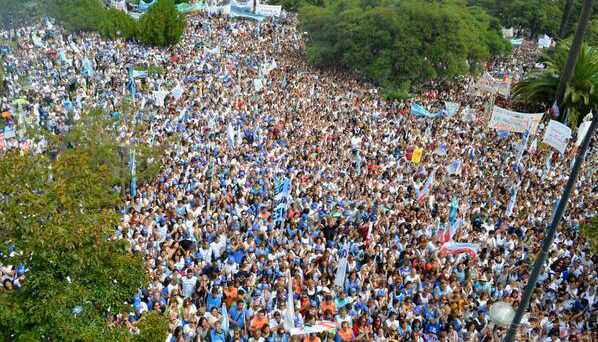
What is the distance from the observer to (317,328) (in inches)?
368

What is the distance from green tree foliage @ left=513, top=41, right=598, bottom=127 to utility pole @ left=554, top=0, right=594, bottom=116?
0.29 m

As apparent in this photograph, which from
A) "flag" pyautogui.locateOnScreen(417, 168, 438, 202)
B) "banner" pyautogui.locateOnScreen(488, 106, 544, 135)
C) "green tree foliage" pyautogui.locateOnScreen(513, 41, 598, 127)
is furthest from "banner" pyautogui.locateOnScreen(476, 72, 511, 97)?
"flag" pyautogui.locateOnScreen(417, 168, 438, 202)

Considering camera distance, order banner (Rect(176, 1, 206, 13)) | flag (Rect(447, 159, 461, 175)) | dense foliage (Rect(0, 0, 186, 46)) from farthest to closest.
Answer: banner (Rect(176, 1, 206, 13))
dense foliage (Rect(0, 0, 186, 46))
flag (Rect(447, 159, 461, 175))

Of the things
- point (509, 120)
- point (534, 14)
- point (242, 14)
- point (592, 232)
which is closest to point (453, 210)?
point (592, 232)

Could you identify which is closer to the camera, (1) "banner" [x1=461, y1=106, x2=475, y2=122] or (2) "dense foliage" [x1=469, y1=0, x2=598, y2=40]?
(1) "banner" [x1=461, y1=106, x2=475, y2=122]

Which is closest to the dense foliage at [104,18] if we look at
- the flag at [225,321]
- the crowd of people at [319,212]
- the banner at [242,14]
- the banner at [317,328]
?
the crowd of people at [319,212]

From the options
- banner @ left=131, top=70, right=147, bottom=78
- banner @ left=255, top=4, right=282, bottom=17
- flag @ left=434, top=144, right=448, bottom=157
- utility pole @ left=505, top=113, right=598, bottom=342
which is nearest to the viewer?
utility pole @ left=505, top=113, right=598, bottom=342

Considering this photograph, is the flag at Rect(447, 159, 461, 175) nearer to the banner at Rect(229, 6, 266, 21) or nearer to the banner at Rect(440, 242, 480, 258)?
the banner at Rect(440, 242, 480, 258)

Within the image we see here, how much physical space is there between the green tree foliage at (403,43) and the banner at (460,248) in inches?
799

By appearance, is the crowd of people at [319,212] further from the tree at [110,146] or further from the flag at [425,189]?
the tree at [110,146]

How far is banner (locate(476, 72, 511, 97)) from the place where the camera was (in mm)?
28875

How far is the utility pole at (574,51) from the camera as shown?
25.4 meters

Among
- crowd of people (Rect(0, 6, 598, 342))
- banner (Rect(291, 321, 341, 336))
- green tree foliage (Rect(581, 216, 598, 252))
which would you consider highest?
green tree foliage (Rect(581, 216, 598, 252))

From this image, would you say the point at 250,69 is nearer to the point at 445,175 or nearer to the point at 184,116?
the point at 184,116
